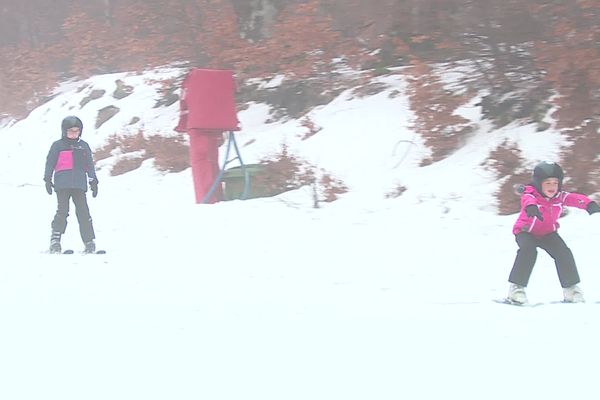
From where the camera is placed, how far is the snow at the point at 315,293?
435 cm

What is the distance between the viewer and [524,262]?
611 cm

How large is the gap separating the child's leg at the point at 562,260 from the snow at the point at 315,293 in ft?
0.76

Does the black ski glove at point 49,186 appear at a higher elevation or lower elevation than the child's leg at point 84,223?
higher

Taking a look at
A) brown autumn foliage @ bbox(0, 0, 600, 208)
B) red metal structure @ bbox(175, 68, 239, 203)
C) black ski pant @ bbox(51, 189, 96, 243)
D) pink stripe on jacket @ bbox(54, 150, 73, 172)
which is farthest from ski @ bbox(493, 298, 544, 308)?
red metal structure @ bbox(175, 68, 239, 203)

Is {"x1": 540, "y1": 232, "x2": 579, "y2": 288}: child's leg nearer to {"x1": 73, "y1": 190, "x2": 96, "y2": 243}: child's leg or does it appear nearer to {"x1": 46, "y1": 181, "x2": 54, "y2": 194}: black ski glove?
{"x1": 73, "y1": 190, "x2": 96, "y2": 243}: child's leg

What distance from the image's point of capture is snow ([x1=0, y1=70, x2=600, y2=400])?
14.3ft

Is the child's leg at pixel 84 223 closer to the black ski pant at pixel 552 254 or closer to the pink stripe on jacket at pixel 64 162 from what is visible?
the pink stripe on jacket at pixel 64 162

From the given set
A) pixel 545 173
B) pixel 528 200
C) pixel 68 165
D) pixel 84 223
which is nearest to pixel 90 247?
pixel 84 223

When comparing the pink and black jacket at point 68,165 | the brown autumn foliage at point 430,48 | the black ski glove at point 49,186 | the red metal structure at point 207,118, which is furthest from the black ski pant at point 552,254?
the red metal structure at point 207,118

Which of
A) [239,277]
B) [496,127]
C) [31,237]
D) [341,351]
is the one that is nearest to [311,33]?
[496,127]

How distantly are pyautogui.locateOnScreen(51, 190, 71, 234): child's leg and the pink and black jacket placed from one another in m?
0.10

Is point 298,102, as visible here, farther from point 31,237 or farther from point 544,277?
point 544,277

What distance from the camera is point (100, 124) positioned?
2162cm

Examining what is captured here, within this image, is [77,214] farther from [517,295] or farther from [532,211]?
[532,211]
